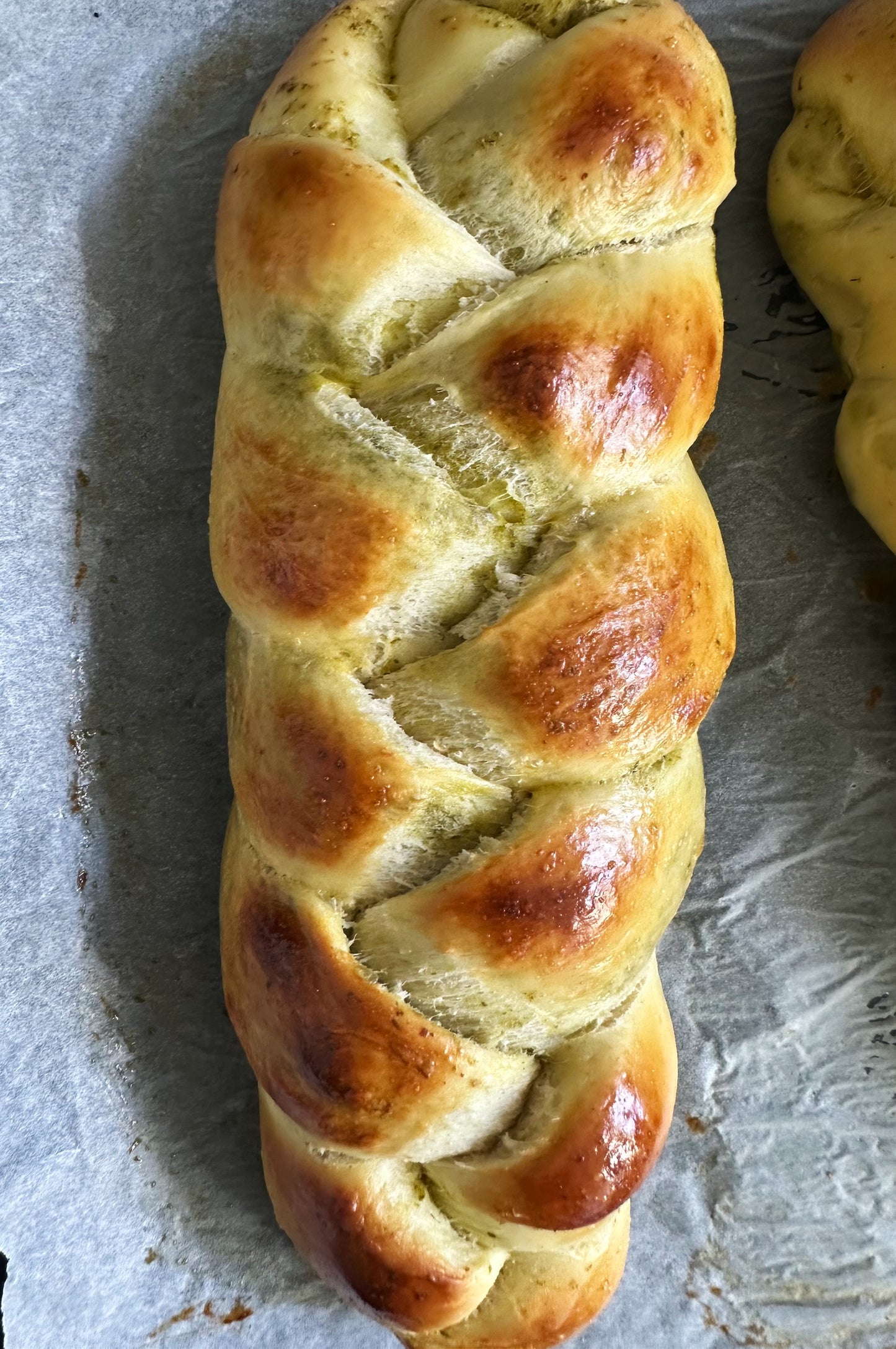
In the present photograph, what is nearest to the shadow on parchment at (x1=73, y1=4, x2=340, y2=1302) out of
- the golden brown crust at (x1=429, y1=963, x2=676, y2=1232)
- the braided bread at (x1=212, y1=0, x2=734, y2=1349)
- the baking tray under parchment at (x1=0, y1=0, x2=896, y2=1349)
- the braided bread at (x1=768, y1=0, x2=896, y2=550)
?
the baking tray under parchment at (x1=0, y1=0, x2=896, y2=1349)

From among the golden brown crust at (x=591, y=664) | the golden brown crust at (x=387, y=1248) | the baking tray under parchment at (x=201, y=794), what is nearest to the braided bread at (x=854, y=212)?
the baking tray under parchment at (x=201, y=794)

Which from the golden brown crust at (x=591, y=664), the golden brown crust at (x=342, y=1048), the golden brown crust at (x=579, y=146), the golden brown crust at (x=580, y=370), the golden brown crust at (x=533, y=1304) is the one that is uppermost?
the golden brown crust at (x=579, y=146)

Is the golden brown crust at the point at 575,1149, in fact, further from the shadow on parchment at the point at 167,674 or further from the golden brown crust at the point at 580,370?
the golden brown crust at the point at 580,370

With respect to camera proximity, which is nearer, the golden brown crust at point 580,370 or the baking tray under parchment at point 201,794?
the golden brown crust at point 580,370

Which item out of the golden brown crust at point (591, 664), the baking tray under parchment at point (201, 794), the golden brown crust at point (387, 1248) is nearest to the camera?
the golden brown crust at point (591, 664)

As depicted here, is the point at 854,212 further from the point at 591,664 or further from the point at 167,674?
the point at 167,674
